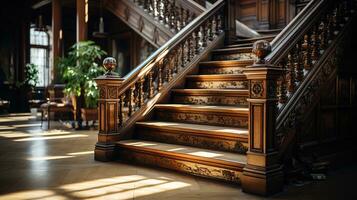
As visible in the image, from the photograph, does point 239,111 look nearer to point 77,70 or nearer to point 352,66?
point 352,66

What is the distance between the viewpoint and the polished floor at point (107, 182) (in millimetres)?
2740

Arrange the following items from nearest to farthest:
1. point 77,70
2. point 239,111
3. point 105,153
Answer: point 239,111
point 105,153
point 77,70

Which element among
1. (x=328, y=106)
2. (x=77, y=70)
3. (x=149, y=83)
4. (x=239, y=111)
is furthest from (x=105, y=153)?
(x=77, y=70)

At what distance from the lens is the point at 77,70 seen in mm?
7133

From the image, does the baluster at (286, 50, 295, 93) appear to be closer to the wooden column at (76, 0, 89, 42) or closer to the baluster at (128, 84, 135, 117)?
the baluster at (128, 84, 135, 117)

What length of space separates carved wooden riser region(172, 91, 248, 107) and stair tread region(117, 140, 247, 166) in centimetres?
81

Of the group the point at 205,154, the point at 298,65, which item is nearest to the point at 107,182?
the point at 205,154

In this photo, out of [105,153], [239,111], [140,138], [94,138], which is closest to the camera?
[239,111]

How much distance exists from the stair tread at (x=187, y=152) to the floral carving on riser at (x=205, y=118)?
430 mm

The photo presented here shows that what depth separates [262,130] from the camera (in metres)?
2.85

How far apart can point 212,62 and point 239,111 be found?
1488 millimetres

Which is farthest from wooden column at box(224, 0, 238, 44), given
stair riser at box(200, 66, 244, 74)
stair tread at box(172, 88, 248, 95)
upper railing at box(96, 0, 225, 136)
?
stair tread at box(172, 88, 248, 95)

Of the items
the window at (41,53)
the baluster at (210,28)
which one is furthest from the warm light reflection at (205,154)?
the window at (41,53)

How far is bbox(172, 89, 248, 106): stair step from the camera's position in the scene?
4129mm
